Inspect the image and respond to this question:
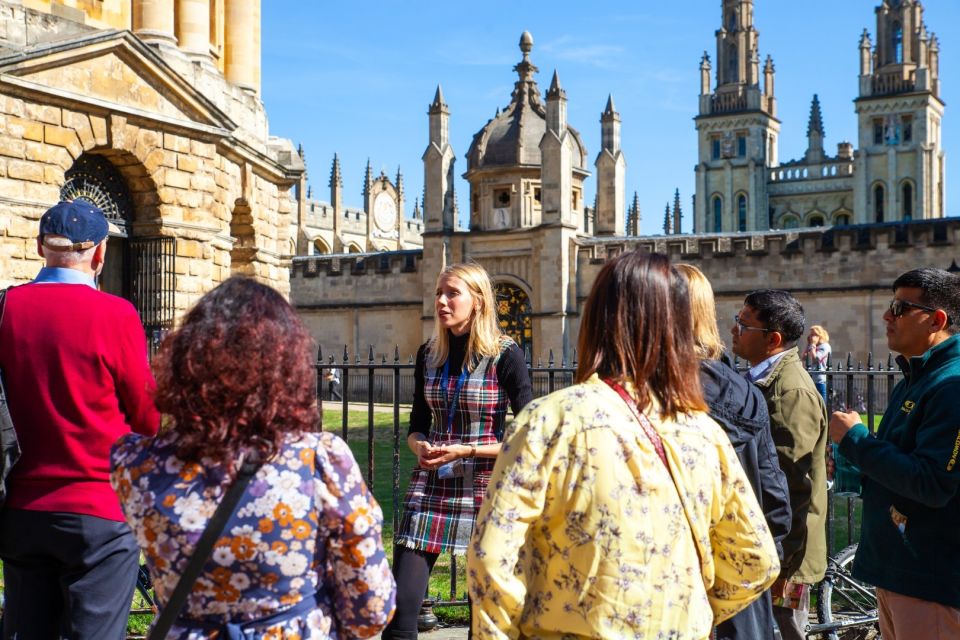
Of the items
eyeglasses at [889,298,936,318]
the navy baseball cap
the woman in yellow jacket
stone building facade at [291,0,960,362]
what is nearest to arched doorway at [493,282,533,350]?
stone building facade at [291,0,960,362]

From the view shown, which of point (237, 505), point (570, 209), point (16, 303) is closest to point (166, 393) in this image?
point (237, 505)

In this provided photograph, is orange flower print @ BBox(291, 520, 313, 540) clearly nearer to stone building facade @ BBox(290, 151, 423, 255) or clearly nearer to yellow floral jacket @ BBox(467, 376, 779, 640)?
yellow floral jacket @ BBox(467, 376, 779, 640)

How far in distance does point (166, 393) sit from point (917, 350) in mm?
2538

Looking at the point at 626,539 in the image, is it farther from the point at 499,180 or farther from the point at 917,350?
the point at 499,180

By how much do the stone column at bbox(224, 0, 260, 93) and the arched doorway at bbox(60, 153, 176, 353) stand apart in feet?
13.9

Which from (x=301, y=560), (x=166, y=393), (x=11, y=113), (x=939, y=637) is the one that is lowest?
(x=939, y=637)

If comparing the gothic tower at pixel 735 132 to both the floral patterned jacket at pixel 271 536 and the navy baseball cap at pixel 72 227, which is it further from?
the floral patterned jacket at pixel 271 536

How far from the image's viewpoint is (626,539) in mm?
2178

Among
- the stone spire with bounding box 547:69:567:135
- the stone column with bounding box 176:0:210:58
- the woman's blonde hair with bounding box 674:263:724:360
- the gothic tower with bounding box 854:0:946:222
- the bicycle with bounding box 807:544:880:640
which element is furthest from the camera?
the gothic tower with bounding box 854:0:946:222

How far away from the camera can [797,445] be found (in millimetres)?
3719

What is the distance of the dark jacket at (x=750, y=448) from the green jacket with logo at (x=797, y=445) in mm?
359

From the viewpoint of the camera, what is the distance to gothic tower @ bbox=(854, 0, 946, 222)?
70.3 meters

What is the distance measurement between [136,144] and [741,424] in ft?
29.9

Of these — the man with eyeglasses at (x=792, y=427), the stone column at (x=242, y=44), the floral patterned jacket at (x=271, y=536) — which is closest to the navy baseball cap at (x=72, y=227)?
the floral patterned jacket at (x=271, y=536)
